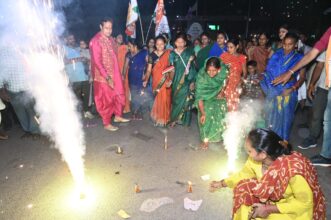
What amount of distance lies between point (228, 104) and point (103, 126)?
294cm

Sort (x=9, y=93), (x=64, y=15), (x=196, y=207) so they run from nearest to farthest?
(x=196, y=207) < (x=9, y=93) < (x=64, y=15)

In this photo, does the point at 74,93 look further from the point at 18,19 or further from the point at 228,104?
the point at 228,104

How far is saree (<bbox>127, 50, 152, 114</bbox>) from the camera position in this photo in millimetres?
7496

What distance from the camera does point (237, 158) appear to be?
16.2ft

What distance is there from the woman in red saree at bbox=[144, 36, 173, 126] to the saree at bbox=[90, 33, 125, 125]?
0.73 meters

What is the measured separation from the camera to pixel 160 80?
647 cm

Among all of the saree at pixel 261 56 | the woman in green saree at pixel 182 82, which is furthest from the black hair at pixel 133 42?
the saree at pixel 261 56

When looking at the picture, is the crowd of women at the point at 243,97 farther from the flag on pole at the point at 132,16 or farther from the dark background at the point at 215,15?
the dark background at the point at 215,15

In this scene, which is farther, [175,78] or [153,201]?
[175,78]

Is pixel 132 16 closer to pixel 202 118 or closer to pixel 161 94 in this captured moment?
pixel 161 94

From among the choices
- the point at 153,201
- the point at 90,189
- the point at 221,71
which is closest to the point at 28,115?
the point at 90,189

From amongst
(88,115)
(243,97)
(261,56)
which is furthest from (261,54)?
(88,115)

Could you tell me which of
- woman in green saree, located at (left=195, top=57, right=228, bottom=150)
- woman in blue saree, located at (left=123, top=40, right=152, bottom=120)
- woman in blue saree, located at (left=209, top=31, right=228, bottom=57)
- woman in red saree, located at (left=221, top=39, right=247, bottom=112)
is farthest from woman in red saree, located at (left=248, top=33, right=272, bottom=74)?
woman in blue saree, located at (left=123, top=40, right=152, bottom=120)

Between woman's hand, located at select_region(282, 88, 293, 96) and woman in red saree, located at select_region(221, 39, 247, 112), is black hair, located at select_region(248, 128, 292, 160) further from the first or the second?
woman in red saree, located at select_region(221, 39, 247, 112)
